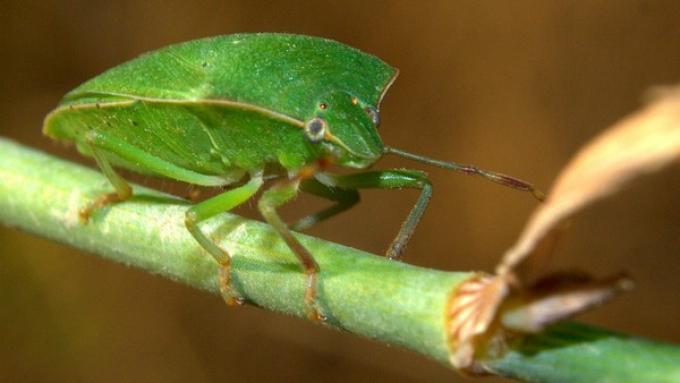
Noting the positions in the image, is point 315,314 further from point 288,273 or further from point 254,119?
point 254,119

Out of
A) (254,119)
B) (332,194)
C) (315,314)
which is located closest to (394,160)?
(332,194)

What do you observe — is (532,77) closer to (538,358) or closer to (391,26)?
(391,26)

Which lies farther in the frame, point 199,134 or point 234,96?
point 199,134

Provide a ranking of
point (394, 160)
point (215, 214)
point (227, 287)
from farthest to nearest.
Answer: point (394, 160), point (215, 214), point (227, 287)

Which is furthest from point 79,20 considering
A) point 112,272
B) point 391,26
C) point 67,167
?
point 67,167

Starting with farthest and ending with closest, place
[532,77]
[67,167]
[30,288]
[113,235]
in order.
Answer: [532,77] → [30,288] → [67,167] → [113,235]

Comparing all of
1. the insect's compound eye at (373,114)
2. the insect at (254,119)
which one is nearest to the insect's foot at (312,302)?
the insect at (254,119)
